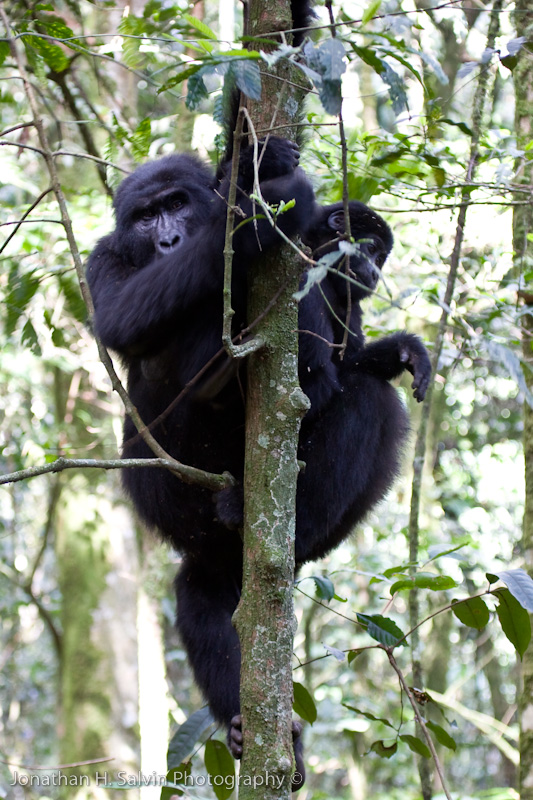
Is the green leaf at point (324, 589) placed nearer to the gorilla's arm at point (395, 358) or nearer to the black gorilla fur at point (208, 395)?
the black gorilla fur at point (208, 395)

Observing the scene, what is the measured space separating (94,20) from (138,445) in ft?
20.3

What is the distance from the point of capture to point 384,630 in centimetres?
305

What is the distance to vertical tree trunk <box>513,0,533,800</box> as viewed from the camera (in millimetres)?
3467

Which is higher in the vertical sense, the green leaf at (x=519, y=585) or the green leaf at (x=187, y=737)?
the green leaf at (x=519, y=585)

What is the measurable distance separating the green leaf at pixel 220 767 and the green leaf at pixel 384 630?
756mm

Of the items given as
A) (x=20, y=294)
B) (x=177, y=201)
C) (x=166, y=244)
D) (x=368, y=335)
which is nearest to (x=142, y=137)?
(x=177, y=201)

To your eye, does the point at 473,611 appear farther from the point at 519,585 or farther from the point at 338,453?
the point at 338,453

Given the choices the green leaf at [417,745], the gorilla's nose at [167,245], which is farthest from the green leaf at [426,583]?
the gorilla's nose at [167,245]

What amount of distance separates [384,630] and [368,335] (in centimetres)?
189

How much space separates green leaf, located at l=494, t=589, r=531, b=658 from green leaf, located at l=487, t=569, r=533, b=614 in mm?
137

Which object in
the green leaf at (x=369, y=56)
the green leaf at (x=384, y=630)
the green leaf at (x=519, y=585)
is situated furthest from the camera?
the green leaf at (x=384, y=630)

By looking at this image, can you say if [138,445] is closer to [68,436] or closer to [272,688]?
[272,688]

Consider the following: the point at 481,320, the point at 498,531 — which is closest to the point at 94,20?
the point at 481,320

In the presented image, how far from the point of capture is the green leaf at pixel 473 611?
280 cm
